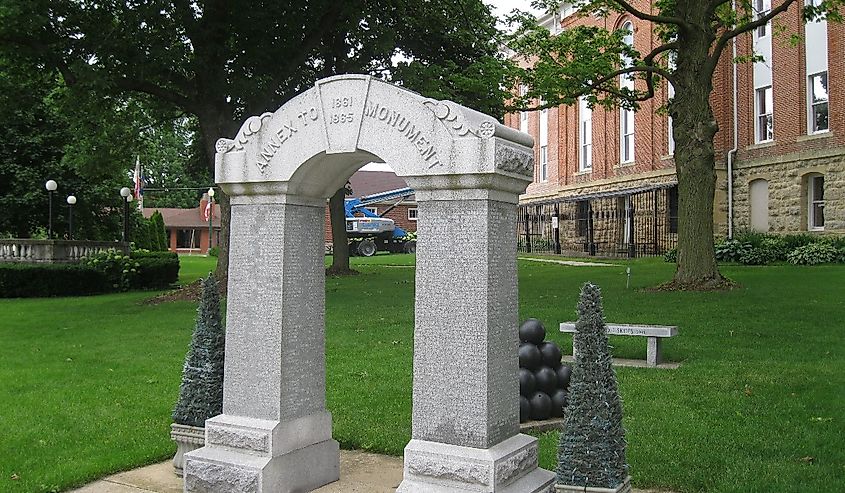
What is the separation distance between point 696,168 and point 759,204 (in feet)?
37.7

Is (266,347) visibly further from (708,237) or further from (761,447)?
(708,237)

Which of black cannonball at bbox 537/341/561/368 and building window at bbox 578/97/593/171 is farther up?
building window at bbox 578/97/593/171

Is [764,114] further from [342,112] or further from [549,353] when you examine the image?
[342,112]

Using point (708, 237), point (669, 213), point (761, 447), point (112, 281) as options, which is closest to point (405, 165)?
point (761, 447)

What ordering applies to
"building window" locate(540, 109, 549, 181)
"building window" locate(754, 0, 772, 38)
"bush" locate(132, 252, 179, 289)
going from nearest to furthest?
"bush" locate(132, 252, 179, 289)
"building window" locate(754, 0, 772, 38)
"building window" locate(540, 109, 549, 181)

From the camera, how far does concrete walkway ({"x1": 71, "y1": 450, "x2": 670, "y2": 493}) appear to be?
562 centimetres

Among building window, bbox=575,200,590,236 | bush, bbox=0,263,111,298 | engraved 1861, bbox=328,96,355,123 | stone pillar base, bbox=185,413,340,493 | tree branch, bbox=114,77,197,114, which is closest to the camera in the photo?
engraved 1861, bbox=328,96,355,123

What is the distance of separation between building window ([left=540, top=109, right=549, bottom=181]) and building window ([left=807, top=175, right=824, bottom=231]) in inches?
742

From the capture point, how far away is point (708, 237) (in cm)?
1639

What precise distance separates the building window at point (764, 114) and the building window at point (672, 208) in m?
3.83

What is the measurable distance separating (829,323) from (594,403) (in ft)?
30.2

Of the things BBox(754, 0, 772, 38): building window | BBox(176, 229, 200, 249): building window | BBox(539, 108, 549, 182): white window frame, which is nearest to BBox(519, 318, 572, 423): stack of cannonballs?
BBox(754, 0, 772, 38): building window

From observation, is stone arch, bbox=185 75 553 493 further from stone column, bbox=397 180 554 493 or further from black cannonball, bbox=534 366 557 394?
black cannonball, bbox=534 366 557 394

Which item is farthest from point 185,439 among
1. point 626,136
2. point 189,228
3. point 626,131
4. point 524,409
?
point 189,228
